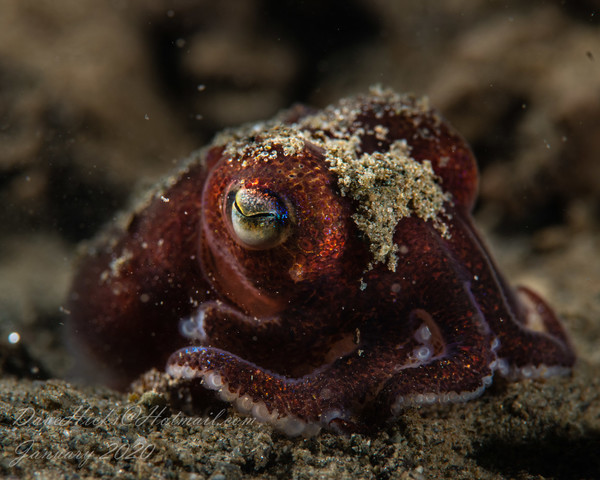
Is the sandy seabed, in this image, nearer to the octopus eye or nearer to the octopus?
the octopus

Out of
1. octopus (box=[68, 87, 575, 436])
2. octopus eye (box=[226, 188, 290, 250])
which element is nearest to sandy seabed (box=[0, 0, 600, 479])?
octopus (box=[68, 87, 575, 436])

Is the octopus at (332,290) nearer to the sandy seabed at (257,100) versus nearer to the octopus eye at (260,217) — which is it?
the octopus eye at (260,217)

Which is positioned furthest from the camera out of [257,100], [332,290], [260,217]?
[257,100]

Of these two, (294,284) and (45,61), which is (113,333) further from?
(45,61)

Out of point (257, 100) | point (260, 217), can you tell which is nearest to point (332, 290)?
point (260, 217)

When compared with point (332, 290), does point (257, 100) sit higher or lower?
higher

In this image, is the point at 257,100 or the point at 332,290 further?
the point at 257,100

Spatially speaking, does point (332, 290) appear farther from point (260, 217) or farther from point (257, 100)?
point (257, 100)

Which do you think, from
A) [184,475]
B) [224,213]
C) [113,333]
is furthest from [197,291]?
[184,475]
